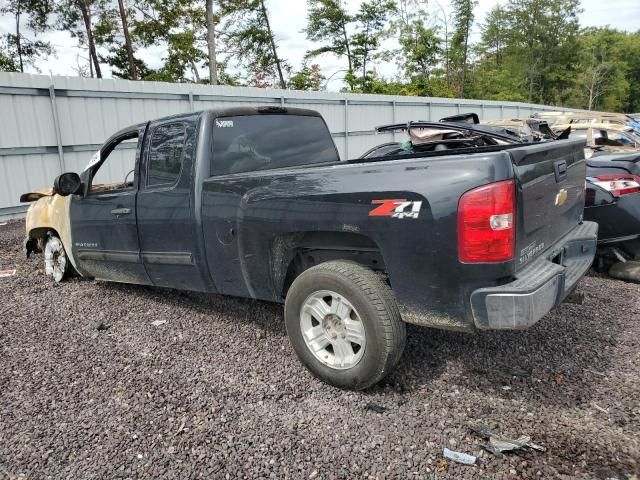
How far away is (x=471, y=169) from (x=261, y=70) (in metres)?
34.1

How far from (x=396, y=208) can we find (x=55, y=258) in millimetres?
4631

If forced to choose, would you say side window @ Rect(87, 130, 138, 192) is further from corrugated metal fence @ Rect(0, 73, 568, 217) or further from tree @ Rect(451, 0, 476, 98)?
tree @ Rect(451, 0, 476, 98)

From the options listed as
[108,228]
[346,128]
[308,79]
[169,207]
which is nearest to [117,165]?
[108,228]

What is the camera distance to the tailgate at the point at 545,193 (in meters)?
2.58

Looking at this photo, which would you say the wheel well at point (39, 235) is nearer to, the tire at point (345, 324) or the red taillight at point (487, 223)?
the tire at point (345, 324)

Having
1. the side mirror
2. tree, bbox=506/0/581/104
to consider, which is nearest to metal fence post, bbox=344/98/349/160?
the side mirror

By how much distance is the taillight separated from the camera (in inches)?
192

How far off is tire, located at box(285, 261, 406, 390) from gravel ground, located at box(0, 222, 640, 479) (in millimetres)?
189

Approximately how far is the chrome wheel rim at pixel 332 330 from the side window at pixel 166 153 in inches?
62.0

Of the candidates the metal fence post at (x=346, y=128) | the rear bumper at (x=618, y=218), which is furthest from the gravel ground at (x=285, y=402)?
the metal fence post at (x=346, y=128)

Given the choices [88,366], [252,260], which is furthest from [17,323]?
[252,260]

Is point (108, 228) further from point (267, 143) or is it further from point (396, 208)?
point (396, 208)

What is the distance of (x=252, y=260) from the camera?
3375mm

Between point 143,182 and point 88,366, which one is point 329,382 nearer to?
point 88,366
